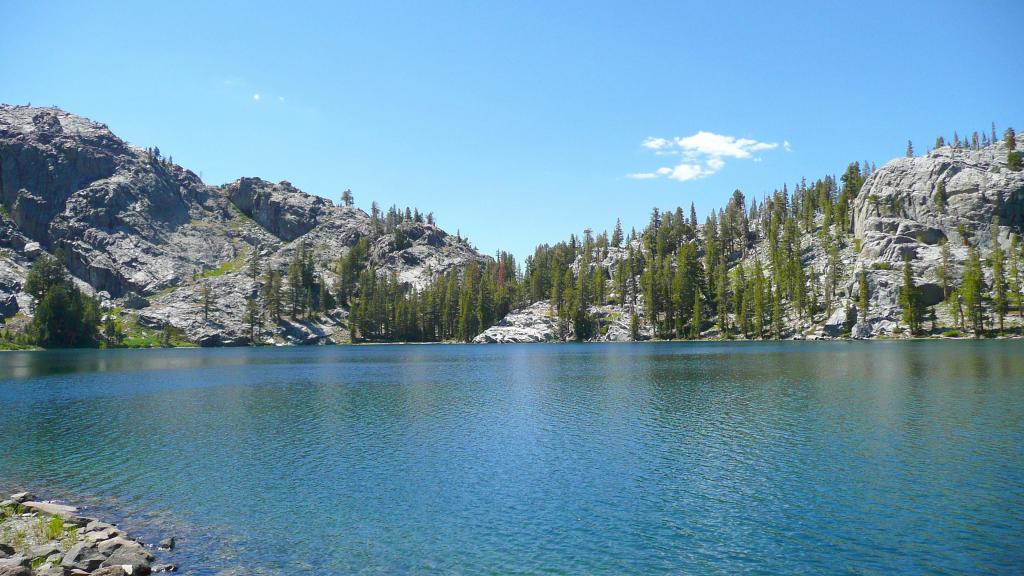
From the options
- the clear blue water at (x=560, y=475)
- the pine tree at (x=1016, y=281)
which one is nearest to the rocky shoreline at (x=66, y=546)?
the clear blue water at (x=560, y=475)

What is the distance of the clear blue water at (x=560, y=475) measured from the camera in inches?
873

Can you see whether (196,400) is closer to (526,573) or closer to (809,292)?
(526,573)

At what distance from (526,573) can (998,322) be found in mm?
190788

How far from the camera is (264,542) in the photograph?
2395 centimetres

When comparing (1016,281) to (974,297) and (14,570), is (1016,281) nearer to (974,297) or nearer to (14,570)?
(974,297)

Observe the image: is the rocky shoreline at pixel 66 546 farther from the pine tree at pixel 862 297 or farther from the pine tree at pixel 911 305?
the pine tree at pixel 862 297

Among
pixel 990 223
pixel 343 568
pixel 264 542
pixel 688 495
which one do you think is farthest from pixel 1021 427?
pixel 990 223

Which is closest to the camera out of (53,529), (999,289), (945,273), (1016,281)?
(53,529)

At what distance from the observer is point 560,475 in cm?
3294

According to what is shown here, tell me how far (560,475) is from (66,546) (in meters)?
23.4

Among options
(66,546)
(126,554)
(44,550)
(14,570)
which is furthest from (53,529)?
(14,570)

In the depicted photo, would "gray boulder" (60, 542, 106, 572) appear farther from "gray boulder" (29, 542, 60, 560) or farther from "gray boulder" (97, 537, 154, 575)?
"gray boulder" (29, 542, 60, 560)

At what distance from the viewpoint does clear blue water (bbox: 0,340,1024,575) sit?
22172 mm

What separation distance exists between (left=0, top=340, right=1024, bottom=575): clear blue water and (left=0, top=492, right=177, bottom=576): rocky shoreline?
1.38 m
